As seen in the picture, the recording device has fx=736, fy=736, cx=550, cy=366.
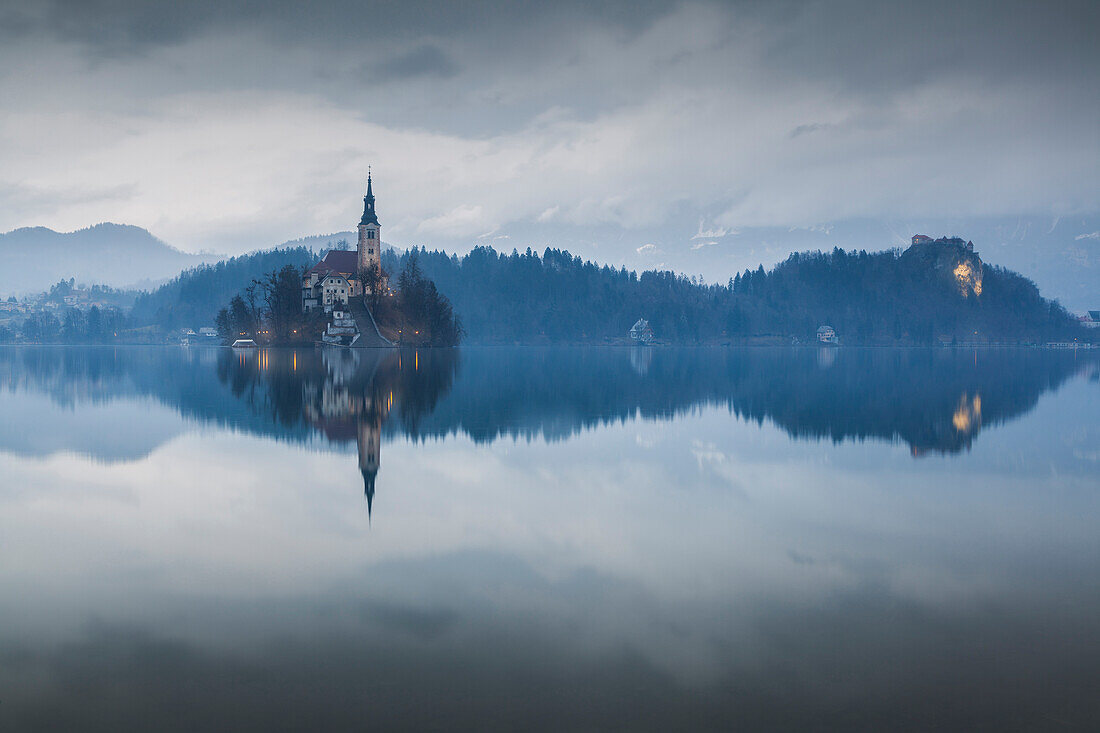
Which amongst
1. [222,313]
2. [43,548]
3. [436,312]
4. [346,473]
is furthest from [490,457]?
[222,313]

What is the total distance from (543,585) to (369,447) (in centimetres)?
1635

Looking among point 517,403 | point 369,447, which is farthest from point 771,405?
point 369,447

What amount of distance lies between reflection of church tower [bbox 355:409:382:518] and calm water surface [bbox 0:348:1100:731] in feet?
0.73

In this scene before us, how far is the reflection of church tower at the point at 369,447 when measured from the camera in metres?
20.6

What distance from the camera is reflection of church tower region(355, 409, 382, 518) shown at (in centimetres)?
2061

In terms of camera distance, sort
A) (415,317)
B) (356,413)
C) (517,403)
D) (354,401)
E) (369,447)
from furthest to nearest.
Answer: (415,317) → (517,403) → (354,401) → (356,413) → (369,447)

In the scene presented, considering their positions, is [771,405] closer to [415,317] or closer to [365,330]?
Answer: [365,330]

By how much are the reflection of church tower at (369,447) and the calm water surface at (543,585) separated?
0.22 m

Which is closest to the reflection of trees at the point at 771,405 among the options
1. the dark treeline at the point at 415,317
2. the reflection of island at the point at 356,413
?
the reflection of island at the point at 356,413

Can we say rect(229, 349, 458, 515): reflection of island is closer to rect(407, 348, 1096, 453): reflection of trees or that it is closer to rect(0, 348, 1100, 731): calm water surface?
rect(0, 348, 1100, 731): calm water surface

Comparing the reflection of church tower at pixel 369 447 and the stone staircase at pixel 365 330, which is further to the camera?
the stone staircase at pixel 365 330

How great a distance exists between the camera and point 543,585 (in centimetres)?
1248

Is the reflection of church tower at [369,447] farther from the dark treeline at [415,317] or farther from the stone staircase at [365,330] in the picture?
the dark treeline at [415,317]

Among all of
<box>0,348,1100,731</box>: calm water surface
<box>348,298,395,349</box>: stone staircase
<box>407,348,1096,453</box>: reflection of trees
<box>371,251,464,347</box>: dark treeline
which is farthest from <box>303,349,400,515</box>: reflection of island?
<box>371,251,464,347</box>: dark treeline
